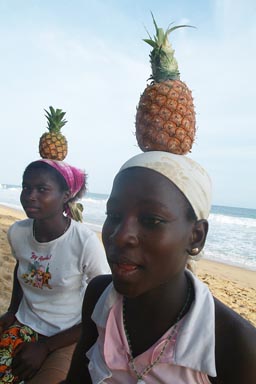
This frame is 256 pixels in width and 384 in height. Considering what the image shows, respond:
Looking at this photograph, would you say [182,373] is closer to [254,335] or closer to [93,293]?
[254,335]

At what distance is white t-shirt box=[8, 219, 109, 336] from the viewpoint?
7.64 ft

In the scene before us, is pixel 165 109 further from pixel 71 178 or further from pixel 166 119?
pixel 71 178

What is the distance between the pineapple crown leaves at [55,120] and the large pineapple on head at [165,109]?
5.47 ft

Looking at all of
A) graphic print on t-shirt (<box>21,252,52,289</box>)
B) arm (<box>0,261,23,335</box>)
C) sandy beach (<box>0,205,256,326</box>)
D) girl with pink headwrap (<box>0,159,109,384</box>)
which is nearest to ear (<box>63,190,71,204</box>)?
girl with pink headwrap (<box>0,159,109,384</box>)

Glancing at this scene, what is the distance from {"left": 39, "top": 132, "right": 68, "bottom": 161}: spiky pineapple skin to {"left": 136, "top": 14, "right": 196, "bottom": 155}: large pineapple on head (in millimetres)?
1300

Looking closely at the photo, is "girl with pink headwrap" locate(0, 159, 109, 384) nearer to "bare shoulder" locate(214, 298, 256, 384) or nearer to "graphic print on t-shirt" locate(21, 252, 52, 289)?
"graphic print on t-shirt" locate(21, 252, 52, 289)

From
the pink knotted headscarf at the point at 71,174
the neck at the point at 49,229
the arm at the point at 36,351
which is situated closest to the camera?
the arm at the point at 36,351

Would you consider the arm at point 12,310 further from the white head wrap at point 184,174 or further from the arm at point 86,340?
the white head wrap at point 184,174

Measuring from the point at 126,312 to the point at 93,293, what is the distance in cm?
27

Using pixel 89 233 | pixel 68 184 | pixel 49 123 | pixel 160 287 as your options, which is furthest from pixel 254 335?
pixel 49 123

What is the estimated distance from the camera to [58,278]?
7.68ft

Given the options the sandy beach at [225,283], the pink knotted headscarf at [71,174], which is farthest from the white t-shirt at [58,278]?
the sandy beach at [225,283]

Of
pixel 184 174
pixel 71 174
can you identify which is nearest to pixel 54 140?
pixel 71 174

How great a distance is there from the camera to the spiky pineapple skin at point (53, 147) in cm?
311
